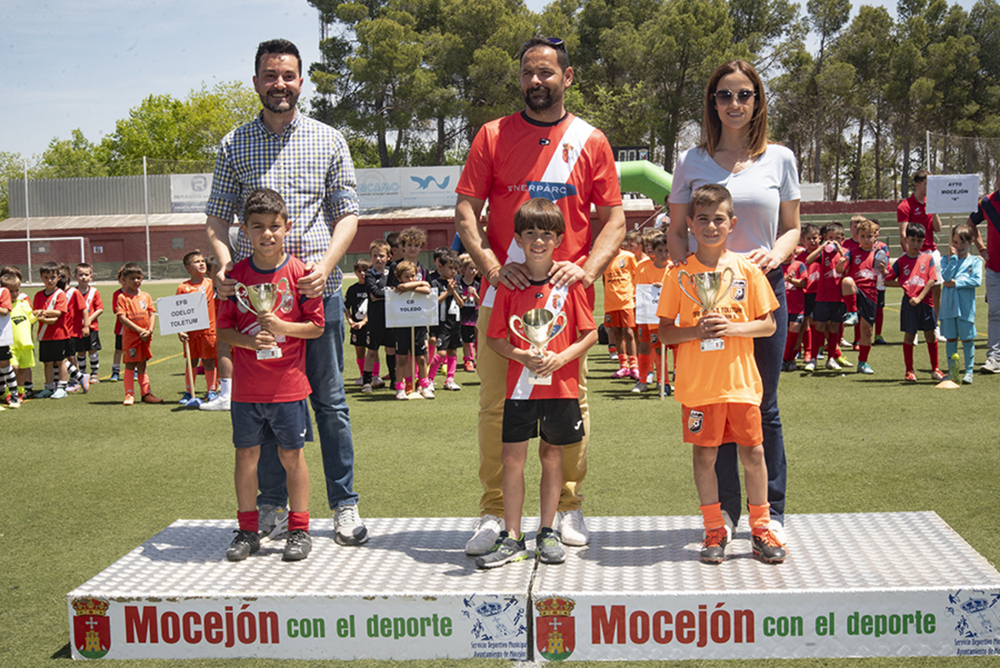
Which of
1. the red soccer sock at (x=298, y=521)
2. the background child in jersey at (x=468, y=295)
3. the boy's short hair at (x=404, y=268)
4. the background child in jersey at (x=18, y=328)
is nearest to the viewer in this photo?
the red soccer sock at (x=298, y=521)

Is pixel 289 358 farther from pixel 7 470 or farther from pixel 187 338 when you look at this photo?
pixel 187 338

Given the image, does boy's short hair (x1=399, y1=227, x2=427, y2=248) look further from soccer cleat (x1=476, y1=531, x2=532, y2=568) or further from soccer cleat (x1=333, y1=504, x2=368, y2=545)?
soccer cleat (x1=476, y1=531, x2=532, y2=568)

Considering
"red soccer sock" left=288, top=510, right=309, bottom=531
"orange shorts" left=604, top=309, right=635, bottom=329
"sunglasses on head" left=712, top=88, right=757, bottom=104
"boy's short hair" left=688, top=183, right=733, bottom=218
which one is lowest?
"red soccer sock" left=288, top=510, right=309, bottom=531


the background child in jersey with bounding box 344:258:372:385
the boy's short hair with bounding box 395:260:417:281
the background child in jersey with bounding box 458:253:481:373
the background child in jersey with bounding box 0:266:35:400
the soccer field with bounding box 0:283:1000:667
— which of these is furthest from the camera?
the background child in jersey with bounding box 458:253:481:373

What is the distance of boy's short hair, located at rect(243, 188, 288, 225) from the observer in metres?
3.76

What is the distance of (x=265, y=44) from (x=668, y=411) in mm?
5575

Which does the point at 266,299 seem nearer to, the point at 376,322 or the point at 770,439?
the point at 770,439

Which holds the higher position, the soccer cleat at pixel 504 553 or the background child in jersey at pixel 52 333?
the background child in jersey at pixel 52 333

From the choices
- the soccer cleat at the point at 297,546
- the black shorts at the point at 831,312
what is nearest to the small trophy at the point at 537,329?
the soccer cleat at the point at 297,546

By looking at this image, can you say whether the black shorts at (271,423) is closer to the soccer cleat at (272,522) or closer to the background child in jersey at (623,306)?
the soccer cleat at (272,522)

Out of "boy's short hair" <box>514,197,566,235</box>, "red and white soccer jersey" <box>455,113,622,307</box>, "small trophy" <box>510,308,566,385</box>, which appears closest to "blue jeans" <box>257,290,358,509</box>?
"red and white soccer jersey" <box>455,113,622,307</box>

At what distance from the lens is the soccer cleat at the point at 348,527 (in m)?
4.07

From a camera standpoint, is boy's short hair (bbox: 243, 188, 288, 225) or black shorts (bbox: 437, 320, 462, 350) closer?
boy's short hair (bbox: 243, 188, 288, 225)

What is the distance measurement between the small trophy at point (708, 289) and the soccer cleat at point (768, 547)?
0.79 meters
